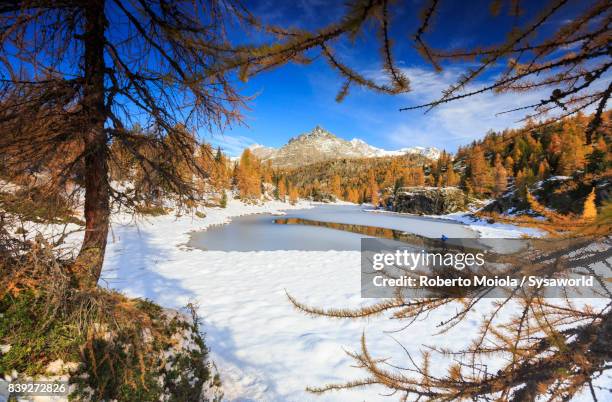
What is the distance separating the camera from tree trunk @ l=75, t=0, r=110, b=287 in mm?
2873

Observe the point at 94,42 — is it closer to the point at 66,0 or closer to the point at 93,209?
the point at 66,0

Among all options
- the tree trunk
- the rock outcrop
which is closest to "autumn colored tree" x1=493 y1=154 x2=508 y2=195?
the tree trunk

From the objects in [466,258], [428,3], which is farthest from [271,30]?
[466,258]

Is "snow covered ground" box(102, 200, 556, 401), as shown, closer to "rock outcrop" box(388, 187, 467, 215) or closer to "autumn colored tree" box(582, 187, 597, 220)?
"autumn colored tree" box(582, 187, 597, 220)

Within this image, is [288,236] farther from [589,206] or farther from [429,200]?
[429,200]

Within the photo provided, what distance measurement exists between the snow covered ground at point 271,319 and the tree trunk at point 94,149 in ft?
0.86

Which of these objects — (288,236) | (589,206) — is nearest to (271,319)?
(589,206)

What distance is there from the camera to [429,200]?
6197 centimetres

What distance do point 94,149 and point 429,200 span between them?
6608 cm

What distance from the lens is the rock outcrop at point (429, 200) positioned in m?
57.1

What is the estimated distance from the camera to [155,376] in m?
3.19

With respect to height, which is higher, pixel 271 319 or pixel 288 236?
pixel 271 319

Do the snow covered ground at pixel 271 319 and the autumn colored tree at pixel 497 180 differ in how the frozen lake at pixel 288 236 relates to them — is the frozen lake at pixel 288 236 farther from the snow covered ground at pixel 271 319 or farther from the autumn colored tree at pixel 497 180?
the autumn colored tree at pixel 497 180

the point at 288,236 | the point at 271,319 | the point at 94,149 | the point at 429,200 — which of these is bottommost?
the point at 288,236
